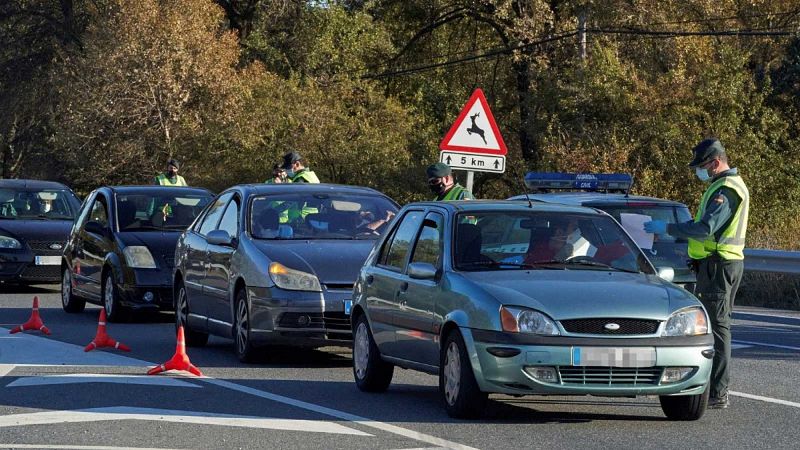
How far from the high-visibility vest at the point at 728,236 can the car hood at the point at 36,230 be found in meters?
13.9

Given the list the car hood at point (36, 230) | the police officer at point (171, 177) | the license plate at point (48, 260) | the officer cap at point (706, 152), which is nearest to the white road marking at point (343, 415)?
the officer cap at point (706, 152)

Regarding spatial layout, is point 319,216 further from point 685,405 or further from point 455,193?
point 685,405

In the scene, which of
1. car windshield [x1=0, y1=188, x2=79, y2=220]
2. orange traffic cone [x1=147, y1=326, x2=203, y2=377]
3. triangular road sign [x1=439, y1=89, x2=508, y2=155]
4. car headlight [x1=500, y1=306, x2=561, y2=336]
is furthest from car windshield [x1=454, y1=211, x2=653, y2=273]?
car windshield [x1=0, y1=188, x2=79, y2=220]

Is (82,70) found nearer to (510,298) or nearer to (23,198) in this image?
(23,198)

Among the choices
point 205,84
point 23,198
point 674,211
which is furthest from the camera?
point 205,84

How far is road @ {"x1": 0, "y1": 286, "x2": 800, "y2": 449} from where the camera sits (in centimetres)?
884

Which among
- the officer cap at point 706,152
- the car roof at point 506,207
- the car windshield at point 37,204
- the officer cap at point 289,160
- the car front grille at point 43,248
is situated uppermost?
the officer cap at point 706,152

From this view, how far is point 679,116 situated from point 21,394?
81.6 feet

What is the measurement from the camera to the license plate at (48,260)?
Answer: 73.3 feet

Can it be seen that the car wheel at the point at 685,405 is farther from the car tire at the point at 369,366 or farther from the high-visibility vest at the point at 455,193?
the high-visibility vest at the point at 455,193

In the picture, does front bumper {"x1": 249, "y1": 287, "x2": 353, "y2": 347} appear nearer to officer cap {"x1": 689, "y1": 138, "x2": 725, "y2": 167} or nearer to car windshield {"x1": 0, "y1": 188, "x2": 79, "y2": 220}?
officer cap {"x1": 689, "y1": 138, "x2": 725, "y2": 167}

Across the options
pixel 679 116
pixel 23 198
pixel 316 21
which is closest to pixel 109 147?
pixel 316 21

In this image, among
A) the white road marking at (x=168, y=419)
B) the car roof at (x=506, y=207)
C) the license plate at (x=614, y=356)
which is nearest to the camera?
the license plate at (x=614, y=356)

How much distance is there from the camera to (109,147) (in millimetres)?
46219
